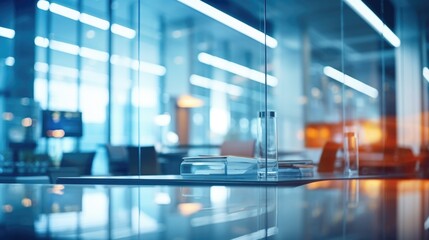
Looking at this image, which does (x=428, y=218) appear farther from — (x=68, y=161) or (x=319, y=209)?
(x=68, y=161)

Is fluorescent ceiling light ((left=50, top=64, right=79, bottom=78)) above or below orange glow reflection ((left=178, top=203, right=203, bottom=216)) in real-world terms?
above

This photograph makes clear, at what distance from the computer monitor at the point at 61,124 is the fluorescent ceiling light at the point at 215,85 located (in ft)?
18.6

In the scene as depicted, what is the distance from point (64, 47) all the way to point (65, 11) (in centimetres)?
101

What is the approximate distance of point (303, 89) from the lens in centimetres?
1127

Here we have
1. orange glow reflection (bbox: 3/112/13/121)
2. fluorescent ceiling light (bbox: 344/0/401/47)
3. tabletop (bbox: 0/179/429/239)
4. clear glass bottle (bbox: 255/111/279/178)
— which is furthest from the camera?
orange glow reflection (bbox: 3/112/13/121)

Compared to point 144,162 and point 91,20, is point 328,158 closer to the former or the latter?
point 144,162

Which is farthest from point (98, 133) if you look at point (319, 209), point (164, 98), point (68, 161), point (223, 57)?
point (319, 209)

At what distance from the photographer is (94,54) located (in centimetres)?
968

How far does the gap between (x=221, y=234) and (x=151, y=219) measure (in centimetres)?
22

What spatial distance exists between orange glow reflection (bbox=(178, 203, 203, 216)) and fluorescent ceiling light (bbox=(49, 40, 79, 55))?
8557 mm

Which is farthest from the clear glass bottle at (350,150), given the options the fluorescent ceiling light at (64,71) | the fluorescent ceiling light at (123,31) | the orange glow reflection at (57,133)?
the fluorescent ceiling light at (64,71)

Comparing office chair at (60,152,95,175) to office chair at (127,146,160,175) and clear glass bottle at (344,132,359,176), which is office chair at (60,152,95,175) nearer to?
office chair at (127,146,160,175)

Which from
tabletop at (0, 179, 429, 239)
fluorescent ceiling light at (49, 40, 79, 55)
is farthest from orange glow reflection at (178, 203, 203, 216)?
fluorescent ceiling light at (49, 40, 79, 55)

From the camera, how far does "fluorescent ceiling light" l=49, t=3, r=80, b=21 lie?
307 inches
